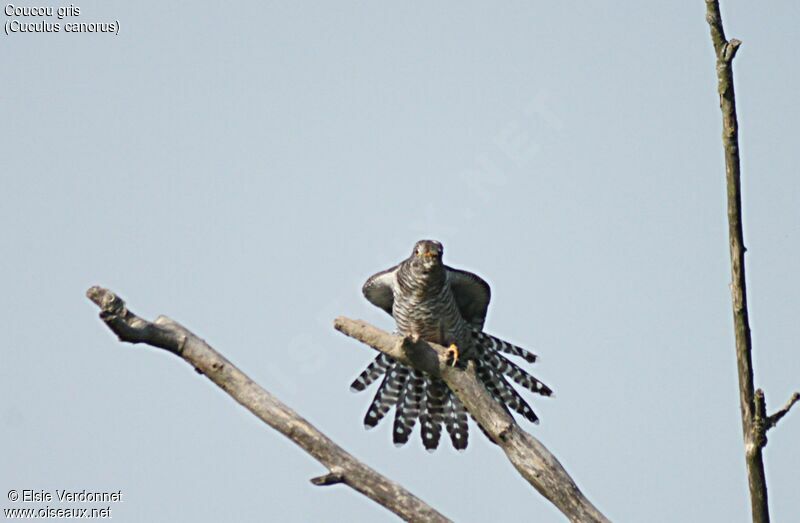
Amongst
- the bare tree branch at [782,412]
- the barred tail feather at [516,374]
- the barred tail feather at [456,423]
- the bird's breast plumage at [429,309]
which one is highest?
the bird's breast plumage at [429,309]

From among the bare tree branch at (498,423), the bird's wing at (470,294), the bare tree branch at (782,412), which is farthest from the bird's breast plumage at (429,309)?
the bare tree branch at (782,412)

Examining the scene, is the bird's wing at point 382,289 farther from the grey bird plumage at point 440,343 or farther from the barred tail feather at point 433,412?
the barred tail feather at point 433,412

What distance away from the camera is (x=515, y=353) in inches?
367

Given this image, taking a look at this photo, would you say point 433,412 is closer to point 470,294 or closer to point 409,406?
point 409,406

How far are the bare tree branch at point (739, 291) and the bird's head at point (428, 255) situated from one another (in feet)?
17.3

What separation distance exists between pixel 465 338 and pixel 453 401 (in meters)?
0.80

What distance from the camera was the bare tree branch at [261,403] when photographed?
514cm

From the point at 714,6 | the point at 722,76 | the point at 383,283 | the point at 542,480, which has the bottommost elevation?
the point at 542,480

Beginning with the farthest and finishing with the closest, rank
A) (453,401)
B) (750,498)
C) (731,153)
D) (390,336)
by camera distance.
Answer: (453,401) < (390,336) < (750,498) < (731,153)

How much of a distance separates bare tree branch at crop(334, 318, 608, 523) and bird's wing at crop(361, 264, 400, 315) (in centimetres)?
324

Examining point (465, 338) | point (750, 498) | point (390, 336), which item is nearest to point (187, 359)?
point (390, 336)

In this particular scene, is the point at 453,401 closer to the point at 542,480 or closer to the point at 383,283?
the point at 383,283

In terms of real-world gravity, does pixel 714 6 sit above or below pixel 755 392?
above

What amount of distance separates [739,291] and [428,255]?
5.34 meters
